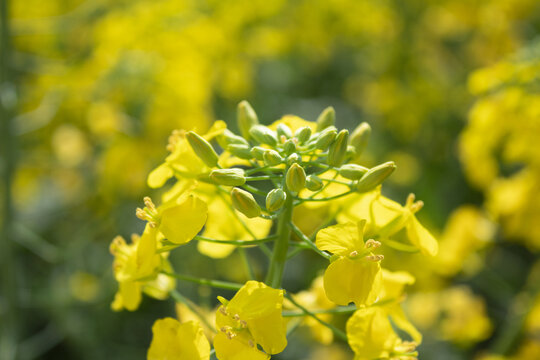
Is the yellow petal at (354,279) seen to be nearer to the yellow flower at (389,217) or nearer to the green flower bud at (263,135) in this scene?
the yellow flower at (389,217)

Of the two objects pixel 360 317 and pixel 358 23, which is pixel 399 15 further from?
pixel 360 317

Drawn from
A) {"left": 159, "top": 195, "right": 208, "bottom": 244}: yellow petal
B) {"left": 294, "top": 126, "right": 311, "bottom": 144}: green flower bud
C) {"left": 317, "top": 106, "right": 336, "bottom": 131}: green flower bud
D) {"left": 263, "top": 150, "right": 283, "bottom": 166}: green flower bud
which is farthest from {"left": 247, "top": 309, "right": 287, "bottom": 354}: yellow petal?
{"left": 317, "top": 106, "right": 336, "bottom": 131}: green flower bud

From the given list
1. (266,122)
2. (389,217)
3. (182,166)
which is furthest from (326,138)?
(266,122)

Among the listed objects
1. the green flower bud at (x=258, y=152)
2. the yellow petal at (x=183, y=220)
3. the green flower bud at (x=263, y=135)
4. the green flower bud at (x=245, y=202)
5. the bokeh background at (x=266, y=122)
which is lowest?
the bokeh background at (x=266, y=122)

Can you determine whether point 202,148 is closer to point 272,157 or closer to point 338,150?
point 272,157

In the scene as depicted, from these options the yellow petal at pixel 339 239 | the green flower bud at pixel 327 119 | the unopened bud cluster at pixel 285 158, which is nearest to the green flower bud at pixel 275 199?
the unopened bud cluster at pixel 285 158

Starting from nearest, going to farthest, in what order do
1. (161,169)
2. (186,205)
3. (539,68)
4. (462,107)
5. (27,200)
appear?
(186,205)
(161,169)
(539,68)
(27,200)
(462,107)

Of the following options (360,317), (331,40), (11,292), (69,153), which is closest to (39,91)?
(69,153)
